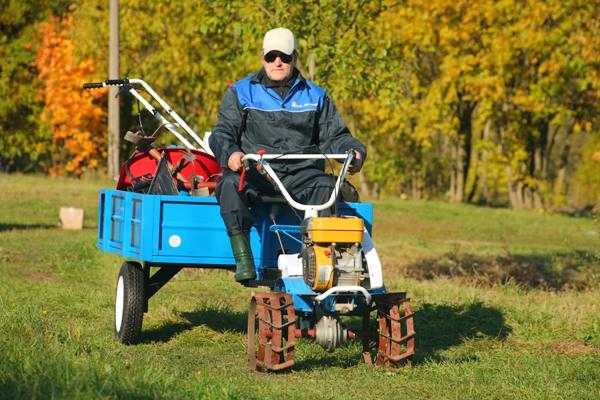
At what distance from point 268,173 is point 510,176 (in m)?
32.9

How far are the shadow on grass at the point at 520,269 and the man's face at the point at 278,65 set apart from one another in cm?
713

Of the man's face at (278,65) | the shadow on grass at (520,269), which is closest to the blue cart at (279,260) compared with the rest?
the man's face at (278,65)

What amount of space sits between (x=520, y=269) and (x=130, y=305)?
9.94 m

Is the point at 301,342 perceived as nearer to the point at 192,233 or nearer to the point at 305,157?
the point at 192,233

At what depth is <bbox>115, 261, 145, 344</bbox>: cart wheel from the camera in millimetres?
10398

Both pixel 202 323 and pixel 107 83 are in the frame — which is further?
pixel 202 323

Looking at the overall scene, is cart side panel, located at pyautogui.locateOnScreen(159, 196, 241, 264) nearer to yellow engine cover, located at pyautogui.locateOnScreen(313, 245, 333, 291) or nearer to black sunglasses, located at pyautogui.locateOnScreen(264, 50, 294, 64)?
black sunglasses, located at pyautogui.locateOnScreen(264, 50, 294, 64)

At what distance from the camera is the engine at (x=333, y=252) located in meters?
8.71

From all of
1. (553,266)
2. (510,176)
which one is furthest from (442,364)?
(510,176)

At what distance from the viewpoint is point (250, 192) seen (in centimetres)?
960

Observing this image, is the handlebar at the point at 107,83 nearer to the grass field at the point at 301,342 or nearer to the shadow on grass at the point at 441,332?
the grass field at the point at 301,342

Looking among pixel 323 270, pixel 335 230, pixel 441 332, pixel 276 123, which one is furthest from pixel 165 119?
pixel 323 270

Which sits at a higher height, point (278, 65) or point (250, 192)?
point (278, 65)

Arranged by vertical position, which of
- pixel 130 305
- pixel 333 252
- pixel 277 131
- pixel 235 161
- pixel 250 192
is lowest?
pixel 130 305
